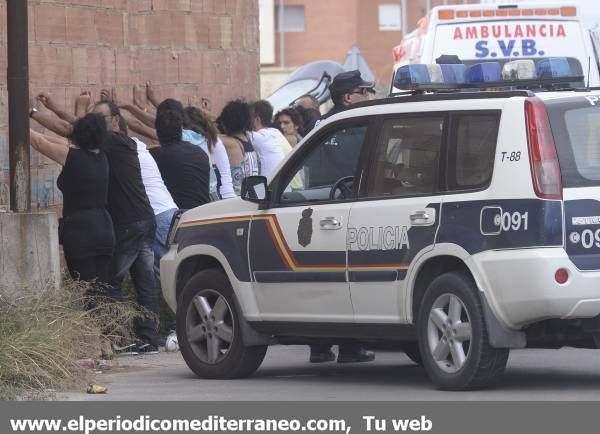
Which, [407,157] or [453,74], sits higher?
[453,74]

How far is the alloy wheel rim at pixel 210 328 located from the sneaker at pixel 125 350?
4.51 feet

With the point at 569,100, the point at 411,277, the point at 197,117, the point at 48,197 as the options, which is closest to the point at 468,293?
the point at 411,277

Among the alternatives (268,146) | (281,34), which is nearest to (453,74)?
(268,146)

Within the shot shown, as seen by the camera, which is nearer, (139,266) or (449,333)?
(449,333)

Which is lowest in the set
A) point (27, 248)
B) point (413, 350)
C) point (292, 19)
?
point (413, 350)

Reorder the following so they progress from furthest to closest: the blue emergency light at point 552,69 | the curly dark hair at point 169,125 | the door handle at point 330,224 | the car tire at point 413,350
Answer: the curly dark hair at point 169,125 → the car tire at point 413,350 → the blue emergency light at point 552,69 → the door handle at point 330,224

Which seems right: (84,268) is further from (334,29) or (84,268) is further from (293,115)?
(334,29)

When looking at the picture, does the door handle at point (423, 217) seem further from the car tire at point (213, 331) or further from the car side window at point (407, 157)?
the car tire at point (213, 331)

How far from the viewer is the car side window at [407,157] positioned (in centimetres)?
989

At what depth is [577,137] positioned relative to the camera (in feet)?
30.9

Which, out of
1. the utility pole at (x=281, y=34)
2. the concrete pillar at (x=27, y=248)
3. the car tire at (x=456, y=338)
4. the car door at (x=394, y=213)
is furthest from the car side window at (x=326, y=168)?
the utility pole at (x=281, y=34)

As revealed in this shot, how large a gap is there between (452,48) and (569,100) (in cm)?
713

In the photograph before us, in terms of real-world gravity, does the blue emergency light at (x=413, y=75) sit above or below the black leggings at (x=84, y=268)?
above

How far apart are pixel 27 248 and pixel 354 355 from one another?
2430mm
